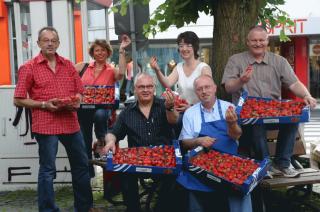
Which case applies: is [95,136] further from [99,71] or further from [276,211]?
[276,211]

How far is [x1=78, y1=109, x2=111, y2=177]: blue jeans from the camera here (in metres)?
6.63

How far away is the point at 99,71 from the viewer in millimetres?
6723

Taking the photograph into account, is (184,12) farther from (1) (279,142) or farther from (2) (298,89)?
(1) (279,142)

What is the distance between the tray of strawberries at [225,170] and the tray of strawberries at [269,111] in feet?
1.41

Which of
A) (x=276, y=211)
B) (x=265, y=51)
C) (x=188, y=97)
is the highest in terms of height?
(x=265, y=51)

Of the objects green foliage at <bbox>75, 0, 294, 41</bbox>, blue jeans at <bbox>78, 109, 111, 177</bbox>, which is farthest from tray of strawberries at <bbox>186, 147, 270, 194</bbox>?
green foliage at <bbox>75, 0, 294, 41</bbox>

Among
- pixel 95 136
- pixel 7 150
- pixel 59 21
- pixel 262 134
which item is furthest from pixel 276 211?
pixel 59 21

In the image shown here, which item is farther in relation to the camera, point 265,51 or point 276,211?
point 276,211

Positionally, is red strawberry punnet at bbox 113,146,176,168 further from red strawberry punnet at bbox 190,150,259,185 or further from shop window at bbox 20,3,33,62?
shop window at bbox 20,3,33,62

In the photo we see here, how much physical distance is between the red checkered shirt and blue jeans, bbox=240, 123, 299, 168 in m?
1.80

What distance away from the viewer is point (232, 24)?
6.41 metres

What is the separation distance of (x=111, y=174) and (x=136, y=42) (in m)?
1.87

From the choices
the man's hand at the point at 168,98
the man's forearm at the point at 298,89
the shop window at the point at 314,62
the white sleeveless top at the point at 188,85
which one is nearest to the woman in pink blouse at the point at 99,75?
the white sleeveless top at the point at 188,85

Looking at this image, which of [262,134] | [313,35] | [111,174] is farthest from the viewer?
[313,35]
